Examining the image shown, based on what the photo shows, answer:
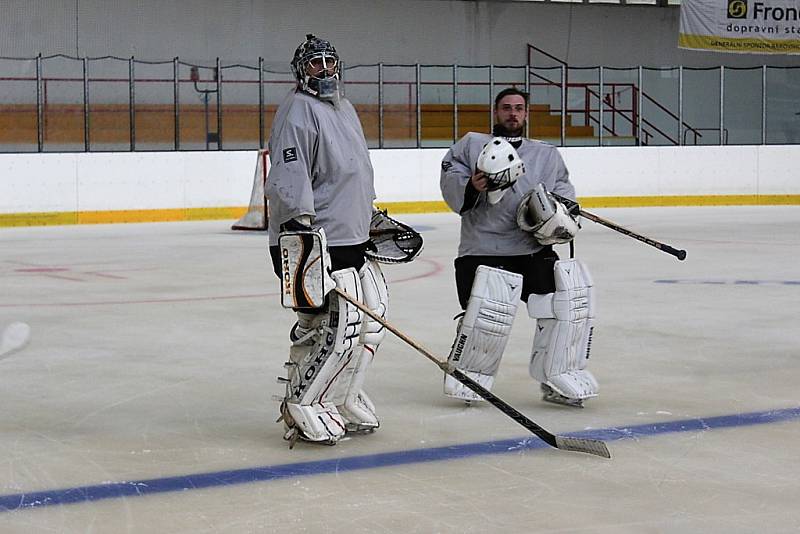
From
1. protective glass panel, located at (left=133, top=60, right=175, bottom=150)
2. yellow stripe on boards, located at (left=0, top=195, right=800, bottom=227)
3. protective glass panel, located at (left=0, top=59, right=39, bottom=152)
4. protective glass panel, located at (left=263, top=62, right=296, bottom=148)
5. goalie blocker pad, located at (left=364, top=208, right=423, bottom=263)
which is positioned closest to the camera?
goalie blocker pad, located at (left=364, top=208, right=423, bottom=263)

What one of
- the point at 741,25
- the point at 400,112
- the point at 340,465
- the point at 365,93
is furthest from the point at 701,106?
the point at 340,465

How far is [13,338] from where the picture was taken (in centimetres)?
639

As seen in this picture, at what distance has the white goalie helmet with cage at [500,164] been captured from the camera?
4.54 metres

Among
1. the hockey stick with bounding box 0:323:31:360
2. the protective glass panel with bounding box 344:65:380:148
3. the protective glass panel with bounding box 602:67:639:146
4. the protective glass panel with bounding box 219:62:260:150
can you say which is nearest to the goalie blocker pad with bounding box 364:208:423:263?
the hockey stick with bounding box 0:323:31:360

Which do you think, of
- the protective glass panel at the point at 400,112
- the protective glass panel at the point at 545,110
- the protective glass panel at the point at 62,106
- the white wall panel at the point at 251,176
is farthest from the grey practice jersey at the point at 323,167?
the protective glass panel at the point at 545,110

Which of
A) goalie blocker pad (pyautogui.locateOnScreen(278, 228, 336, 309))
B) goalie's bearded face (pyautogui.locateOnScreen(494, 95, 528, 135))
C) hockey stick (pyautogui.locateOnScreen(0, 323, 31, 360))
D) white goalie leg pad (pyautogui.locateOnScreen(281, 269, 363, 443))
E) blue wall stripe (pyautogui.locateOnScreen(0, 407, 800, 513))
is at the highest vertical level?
goalie's bearded face (pyautogui.locateOnScreen(494, 95, 528, 135))

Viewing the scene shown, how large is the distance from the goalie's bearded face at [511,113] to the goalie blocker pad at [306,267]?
1109 millimetres

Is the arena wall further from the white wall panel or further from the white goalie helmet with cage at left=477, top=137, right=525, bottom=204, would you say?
the white goalie helmet with cage at left=477, top=137, right=525, bottom=204

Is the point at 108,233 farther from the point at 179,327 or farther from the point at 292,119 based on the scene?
the point at 292,119

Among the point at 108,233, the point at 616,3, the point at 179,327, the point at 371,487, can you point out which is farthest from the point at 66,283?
the point at 616,3

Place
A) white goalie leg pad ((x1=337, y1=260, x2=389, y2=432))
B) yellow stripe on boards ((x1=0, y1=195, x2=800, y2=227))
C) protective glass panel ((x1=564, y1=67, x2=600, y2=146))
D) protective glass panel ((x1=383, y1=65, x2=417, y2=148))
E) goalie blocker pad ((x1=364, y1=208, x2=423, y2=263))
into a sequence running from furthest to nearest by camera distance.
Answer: protective glass panel ((x1=564, y1=67, x2=600, y2=146))
protective glass panel ((x1=383, y1=65, x2=417, y2=148))
yellow stripe on boards ((x1=0, y1=195, x2=800, y2=227))
goalie blocker pad ((x1=364, y1=208, x2=423, y2=263))
white goalie leg pad ((x1=337, y1=260, x2=389, y2=432))

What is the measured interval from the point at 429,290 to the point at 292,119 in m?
4.61

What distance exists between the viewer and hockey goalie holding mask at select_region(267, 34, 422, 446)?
3945 mm

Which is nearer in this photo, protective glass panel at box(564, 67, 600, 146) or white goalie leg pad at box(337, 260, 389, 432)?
white goalie leg pad at box(337, 260, 389, 432)
